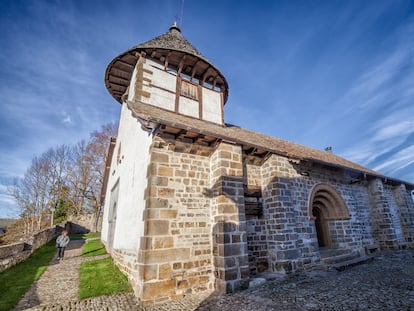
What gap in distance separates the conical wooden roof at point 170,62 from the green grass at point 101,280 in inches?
285

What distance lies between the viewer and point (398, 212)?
36.2 feet

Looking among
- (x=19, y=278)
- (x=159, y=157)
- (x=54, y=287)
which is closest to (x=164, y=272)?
(x=159, y=157)

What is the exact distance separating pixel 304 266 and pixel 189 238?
3.53m

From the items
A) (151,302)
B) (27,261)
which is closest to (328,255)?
(151,302)

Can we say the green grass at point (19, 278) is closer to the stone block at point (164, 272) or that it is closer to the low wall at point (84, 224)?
the stone block at point (164, 272)

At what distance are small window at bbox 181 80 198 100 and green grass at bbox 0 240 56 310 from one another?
7328 mm

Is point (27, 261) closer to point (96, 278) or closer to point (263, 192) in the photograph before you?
point (96, 278)

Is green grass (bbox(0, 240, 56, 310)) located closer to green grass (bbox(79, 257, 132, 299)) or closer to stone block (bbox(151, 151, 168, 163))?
green grass (bbox(79, 257, 132, 299))

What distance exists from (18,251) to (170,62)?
933cm

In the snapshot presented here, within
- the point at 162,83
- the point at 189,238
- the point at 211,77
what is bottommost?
the point at 189,238

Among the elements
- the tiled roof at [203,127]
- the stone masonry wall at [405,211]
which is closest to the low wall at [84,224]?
the tiled roof at [203,127]

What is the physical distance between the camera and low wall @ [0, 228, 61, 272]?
6.67 meters

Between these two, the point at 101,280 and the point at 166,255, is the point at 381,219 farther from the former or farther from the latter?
the point at 101,280

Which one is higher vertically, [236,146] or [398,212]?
[236,146]
